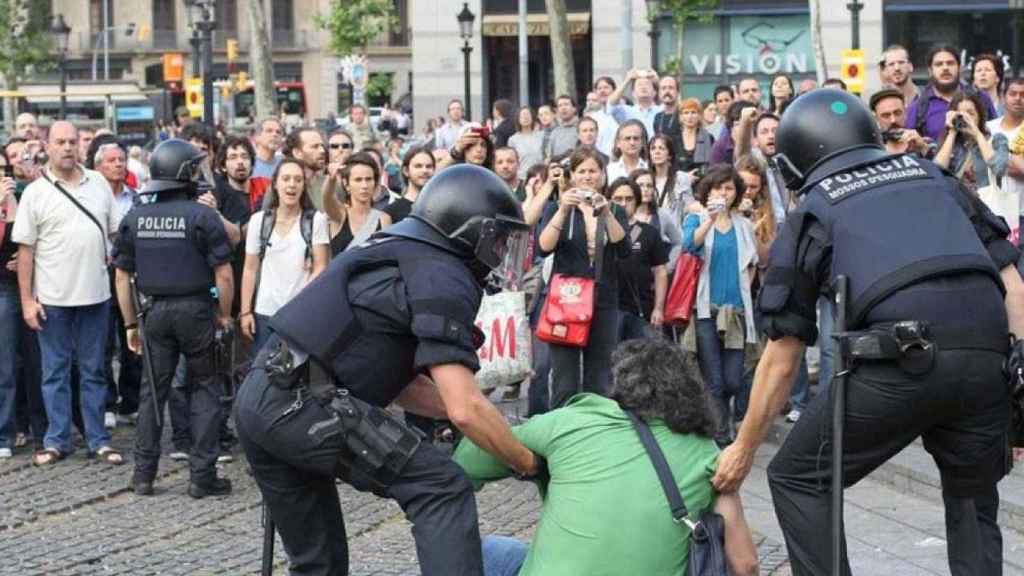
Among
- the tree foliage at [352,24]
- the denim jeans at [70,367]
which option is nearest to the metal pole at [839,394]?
the denim jeans at [70,367]

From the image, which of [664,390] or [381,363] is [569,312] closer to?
[381,363]

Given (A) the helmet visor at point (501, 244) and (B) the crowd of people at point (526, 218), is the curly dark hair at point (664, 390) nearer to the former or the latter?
(A) the helmet visor at point (501, 244)

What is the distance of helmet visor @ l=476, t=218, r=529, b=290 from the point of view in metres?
5.57

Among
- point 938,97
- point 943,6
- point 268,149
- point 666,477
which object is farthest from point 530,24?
point 666,477

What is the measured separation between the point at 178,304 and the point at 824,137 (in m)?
4.93

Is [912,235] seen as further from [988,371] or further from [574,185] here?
[574,185]

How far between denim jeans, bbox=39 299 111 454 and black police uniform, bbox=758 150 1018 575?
6058 millimetres

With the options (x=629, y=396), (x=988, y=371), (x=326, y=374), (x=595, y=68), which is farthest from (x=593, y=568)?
(x=595, y=68)

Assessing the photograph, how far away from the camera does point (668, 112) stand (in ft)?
51.4

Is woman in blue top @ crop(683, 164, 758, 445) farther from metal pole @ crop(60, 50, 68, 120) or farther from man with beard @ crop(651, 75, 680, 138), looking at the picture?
metal pole @ crop(60, 50, 68, 120)

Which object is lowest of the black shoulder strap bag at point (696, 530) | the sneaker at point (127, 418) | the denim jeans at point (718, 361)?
the sneaker at point (127, 418)

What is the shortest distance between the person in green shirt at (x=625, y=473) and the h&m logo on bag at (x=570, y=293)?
4.74 meters

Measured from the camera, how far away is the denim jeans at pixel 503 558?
5.71 metres

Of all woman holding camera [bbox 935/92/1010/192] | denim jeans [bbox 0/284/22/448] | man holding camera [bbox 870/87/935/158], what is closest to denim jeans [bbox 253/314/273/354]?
denim jeans [bbox 0/284/22/448]
